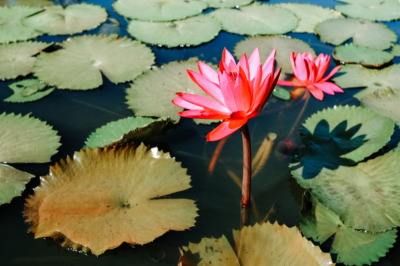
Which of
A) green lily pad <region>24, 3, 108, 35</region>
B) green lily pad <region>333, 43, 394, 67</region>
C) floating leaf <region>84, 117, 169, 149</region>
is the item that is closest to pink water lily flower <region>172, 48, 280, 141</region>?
floating leaf <region>84, 117, 169, 149</region>

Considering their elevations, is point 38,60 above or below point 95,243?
above

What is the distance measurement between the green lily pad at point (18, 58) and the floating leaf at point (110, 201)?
1.39 metres

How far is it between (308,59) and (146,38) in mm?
1594

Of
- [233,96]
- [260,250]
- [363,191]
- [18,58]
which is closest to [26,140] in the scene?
[18,58]

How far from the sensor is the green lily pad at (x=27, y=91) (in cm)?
204

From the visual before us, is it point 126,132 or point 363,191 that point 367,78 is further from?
point 126,132

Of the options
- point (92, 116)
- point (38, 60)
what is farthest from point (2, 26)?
point (92, 116)

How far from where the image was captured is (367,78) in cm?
239

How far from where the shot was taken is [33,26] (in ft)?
9.39

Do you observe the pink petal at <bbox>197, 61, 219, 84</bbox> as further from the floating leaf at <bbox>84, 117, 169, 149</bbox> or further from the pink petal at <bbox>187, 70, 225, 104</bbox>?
the floating leaf at <bbox>84, 117, 169, 149</bbox>

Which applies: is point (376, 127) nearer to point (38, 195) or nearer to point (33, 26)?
point (38, 195)

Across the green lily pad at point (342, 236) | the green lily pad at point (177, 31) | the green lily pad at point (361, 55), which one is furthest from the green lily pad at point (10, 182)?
the green lily pad at point (361, 55)

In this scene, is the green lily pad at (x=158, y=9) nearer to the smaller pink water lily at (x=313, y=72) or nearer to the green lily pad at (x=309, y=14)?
the green lily pad at (x=309, y=14)

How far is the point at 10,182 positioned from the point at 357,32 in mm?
3506
